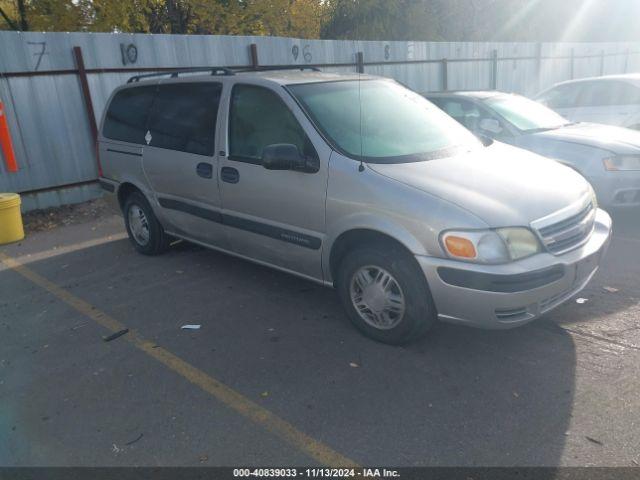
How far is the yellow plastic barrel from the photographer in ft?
22.3

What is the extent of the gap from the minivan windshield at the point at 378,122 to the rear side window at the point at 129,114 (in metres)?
2.05

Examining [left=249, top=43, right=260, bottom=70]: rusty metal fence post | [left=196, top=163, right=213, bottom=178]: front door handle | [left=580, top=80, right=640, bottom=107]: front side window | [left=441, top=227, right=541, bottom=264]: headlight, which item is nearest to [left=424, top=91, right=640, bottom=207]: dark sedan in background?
[left=580, top=80, right=640, bottom=107]: front side window

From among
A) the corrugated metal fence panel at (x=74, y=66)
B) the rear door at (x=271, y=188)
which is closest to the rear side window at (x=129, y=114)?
the rear door at (x=271, y=188)

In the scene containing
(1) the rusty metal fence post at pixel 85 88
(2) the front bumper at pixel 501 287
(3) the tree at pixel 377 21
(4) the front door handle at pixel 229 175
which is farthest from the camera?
(3) the tree at pixel 377 21

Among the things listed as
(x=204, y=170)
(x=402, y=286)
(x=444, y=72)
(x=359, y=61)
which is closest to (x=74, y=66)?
(x=204, y=170)

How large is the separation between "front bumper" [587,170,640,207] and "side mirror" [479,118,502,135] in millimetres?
1317

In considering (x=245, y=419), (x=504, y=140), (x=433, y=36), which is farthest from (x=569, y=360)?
(x=433, y=36)

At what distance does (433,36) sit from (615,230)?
70.7 ft

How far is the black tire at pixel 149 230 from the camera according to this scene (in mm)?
5812

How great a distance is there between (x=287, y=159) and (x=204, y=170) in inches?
48.1

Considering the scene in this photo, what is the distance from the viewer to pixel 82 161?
8.62m

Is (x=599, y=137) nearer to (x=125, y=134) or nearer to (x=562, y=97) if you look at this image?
(x=562, y=97)

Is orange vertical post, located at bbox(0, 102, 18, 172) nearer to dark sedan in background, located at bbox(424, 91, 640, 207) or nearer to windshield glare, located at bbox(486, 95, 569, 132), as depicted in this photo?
dark sedan in background, located at bbox(424, 91, 640, 207)

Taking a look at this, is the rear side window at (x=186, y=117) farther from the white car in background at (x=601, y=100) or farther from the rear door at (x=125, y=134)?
the white car in background at (x=601, y=100)
